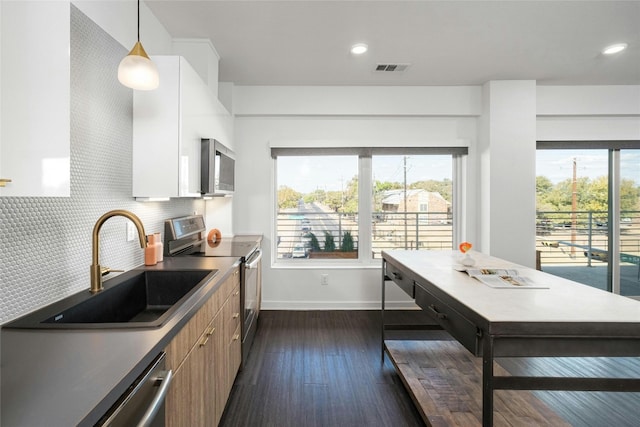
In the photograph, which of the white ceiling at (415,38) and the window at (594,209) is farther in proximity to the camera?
the window at (594,209)

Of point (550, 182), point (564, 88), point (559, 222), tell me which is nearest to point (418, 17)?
point (564, 88)

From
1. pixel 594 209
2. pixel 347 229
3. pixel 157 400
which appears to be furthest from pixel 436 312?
pixel 594 209

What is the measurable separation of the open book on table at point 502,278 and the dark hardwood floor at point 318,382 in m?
0.93

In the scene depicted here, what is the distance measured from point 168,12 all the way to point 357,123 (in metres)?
2.19

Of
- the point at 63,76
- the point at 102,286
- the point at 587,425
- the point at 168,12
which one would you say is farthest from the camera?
the point at 168,12

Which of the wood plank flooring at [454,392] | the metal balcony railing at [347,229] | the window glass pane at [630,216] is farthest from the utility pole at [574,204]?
the wood plank flooring at [454,392]

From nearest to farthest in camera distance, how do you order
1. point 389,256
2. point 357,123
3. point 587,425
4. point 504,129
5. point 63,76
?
1. point 63,76
2. point 587,425
3. point 389,256
4. point 504,129
5. point 357,123

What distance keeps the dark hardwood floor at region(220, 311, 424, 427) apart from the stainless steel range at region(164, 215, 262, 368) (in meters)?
0.29

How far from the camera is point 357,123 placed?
3.85 meters

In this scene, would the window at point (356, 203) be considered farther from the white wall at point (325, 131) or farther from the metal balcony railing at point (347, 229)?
the white wall at point (325, 131)

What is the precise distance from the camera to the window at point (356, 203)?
3.99m

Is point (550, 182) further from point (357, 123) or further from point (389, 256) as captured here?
point (389, 256)

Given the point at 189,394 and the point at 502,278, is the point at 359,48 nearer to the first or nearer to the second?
the point at 502,278

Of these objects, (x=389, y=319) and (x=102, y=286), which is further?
(x=389, y=319)
